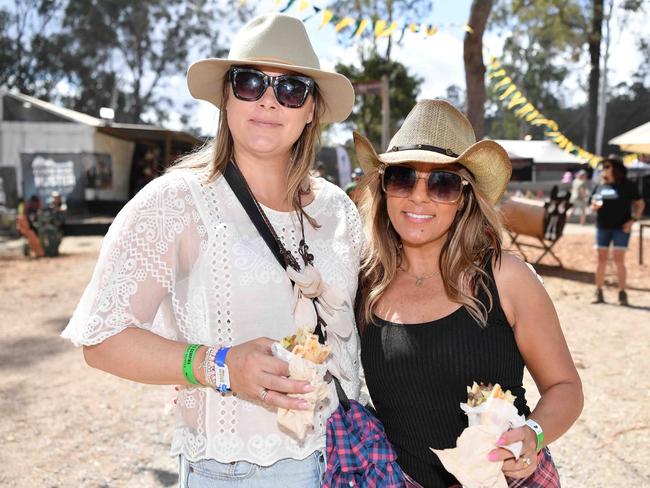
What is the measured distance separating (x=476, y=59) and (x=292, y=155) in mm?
6744

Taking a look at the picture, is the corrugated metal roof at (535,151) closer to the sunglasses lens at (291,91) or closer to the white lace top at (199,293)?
the sunglasses lens at (291,91)

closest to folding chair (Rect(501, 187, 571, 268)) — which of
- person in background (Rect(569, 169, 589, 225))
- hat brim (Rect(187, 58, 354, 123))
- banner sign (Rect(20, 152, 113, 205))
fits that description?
hat brim (Rect(187, 58, 354, 123))

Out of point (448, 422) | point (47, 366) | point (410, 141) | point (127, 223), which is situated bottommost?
point (47, 366)

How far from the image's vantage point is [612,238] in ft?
29.0

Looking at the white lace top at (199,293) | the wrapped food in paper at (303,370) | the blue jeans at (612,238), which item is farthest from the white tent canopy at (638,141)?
the wrapped food in paper at (303,370)

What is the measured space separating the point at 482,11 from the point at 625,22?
3012 cm

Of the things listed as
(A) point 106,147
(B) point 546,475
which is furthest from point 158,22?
(B) point 546,475

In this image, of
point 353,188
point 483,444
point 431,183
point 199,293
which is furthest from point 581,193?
point 199,293

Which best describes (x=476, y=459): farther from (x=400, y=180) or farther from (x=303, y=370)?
(x=400, y=180)

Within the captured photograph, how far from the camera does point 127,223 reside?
1686 millimetres

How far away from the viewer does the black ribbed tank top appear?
1942 mm

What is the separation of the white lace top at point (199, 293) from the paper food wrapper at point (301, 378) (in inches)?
8.3

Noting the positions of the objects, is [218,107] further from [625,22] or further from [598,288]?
[625,22]

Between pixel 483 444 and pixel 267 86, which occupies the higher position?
pixel 267 86
